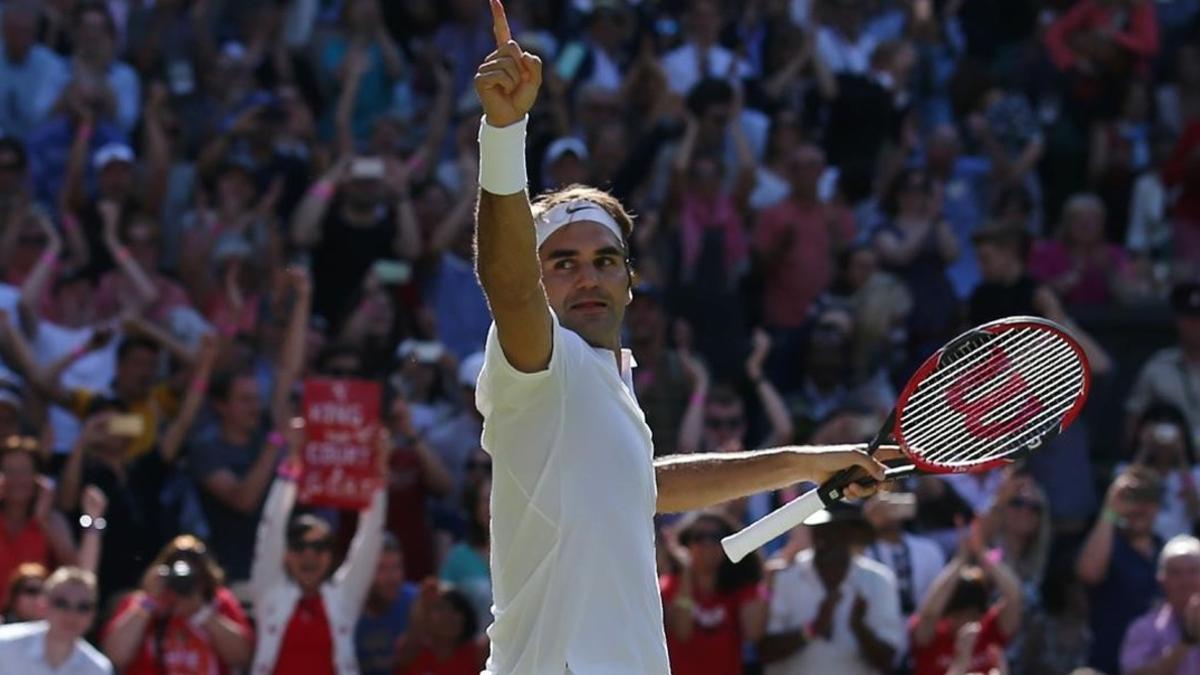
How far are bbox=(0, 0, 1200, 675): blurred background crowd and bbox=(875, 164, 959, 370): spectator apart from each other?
0.02 metres

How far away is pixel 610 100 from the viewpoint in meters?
14.0

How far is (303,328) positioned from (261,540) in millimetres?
1663

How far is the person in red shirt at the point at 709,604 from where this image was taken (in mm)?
10133

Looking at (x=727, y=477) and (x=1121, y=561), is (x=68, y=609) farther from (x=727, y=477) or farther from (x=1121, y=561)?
(x=1121, y=561)

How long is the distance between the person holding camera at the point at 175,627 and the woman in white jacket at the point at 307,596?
6.6 inches

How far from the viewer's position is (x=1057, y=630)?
37.1 ft

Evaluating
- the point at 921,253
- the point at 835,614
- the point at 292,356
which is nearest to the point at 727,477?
the point at 835,614

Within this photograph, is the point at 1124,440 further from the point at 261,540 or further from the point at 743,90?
the point at 261,540

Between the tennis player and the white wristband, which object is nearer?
the white wristband

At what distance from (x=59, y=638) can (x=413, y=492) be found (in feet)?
7.76

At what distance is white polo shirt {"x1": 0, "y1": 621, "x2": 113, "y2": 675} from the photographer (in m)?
9.27

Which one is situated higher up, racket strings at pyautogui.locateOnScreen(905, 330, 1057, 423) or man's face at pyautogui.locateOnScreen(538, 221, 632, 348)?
man's face at pyautogui.locateOnScreen(538, 221, 632, 348)

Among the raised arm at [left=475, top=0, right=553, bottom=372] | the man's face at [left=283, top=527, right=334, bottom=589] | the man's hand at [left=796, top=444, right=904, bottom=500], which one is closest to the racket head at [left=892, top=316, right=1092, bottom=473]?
the man's hand at [left=796, top=444, right=904, bottom=500]

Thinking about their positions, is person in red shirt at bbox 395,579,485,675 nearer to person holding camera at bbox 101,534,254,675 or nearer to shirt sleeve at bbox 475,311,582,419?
person holding camera at bbox 101,534,254,675
